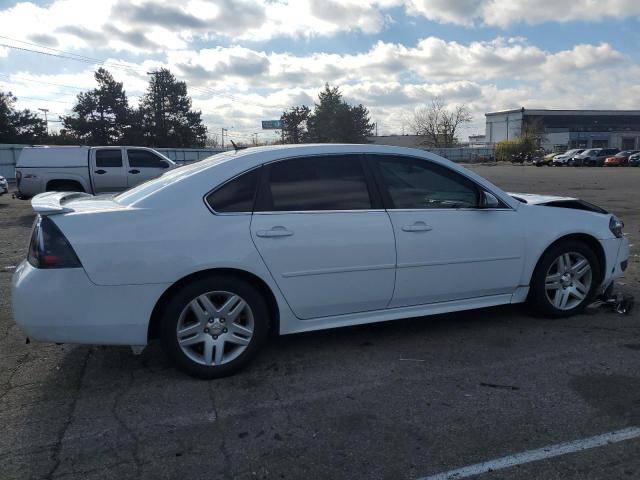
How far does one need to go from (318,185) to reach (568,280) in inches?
99.7

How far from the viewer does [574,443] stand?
2840mm

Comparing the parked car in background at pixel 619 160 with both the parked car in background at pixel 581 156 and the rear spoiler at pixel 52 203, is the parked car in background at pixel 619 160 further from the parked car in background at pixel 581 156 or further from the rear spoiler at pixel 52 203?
the rear spoiler at pixel 52 203

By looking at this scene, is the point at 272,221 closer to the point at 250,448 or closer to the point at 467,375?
the point at 250,448

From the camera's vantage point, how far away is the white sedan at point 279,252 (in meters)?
3.37

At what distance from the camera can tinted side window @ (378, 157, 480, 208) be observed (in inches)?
163

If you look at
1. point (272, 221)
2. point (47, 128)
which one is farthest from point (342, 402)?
point (47, 128)

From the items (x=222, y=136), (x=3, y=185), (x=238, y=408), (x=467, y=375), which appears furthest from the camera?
(x=222, y=136)

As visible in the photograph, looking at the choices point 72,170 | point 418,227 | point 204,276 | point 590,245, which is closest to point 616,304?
point 590,245

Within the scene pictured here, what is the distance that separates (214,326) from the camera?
3600mm

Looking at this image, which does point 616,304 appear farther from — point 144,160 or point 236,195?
point 144,160

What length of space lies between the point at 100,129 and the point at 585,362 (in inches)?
2413

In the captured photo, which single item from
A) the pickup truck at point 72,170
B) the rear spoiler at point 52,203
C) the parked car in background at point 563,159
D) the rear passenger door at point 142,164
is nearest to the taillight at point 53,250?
the rear spoiler at point 52,203

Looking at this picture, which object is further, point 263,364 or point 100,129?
point 100,129

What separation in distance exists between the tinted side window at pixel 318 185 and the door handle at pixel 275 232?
164 mm
